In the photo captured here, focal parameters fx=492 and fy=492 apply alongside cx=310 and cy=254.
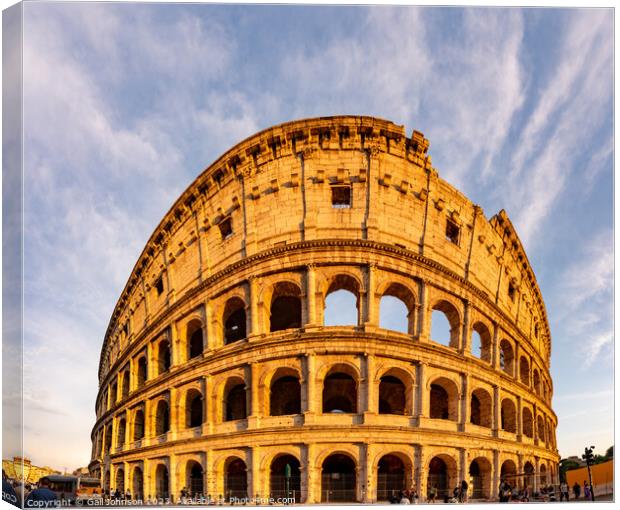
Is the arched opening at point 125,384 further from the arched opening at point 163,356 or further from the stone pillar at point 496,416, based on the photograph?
the stone pillar at point 496,416

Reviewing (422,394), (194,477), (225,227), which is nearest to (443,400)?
(422,394)

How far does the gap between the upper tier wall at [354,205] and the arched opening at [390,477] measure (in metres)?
7.91

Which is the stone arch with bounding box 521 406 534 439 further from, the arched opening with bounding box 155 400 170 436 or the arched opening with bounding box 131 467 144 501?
the arched opening with bounding box 131 467 144 501

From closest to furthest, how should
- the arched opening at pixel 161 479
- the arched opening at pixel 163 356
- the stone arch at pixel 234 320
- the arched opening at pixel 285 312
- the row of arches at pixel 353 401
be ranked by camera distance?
the row of arches at pixel 353 401 < the stone arch at pixel 234 320 < the arched opening at pixel 161 479 < the arched opening at pixel 285 312 < the arched opening at pixel 163 356

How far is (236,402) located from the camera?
68.7 ft

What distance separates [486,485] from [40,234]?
59.5 ft

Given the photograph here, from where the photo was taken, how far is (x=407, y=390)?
62.3ft

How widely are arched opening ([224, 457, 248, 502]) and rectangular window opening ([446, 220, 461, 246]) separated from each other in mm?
12414

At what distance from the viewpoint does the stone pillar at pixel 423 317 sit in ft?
63.2

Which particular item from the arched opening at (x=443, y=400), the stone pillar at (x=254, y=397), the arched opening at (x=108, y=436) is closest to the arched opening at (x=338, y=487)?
the stone pillar at (x=254, y=397)

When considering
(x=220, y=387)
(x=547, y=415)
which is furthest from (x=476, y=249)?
(x=220, y=387)

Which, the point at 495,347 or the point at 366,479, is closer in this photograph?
the point at 366,479

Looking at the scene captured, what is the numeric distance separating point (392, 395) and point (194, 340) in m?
9.44

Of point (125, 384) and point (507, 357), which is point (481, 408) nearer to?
point (507, 357)
